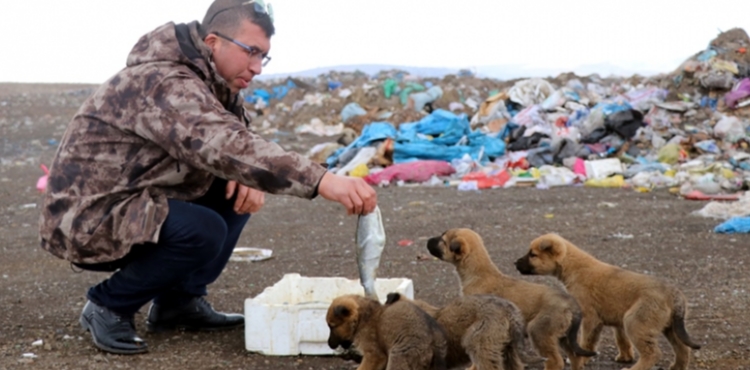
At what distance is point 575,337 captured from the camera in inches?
162

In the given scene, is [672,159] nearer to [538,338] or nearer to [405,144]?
[405,144]

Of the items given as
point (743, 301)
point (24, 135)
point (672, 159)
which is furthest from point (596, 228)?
point (24, 135)

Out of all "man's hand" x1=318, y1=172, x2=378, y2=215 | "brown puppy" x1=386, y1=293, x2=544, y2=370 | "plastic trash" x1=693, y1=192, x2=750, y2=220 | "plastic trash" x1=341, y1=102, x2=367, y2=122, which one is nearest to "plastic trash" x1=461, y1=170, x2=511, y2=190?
"plastic trash" x1=693, y1=192, x2=750, y2=220

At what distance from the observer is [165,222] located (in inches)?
171

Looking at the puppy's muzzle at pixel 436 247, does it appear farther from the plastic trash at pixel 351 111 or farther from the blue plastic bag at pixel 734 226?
the plastic trash at pixel 351 111

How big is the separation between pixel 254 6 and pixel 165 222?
1061mm

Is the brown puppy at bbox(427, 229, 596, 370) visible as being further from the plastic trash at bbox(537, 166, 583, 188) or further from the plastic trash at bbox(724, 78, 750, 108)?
A: the plastic trash at bbox(724, 78, 750, 108)

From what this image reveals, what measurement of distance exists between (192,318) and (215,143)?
1.59 m

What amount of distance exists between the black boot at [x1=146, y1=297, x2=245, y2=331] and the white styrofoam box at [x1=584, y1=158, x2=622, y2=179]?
771cm

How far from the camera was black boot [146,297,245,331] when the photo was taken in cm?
509

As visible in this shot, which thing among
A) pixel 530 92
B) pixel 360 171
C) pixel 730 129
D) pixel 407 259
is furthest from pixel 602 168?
pixel 530 92

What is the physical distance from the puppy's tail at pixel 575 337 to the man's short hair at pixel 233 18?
1.87m

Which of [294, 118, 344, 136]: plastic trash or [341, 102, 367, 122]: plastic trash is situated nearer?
[294, 118, 344, 136]: plastic trash

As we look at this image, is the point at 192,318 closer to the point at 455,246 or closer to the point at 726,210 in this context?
the point at 455,246
